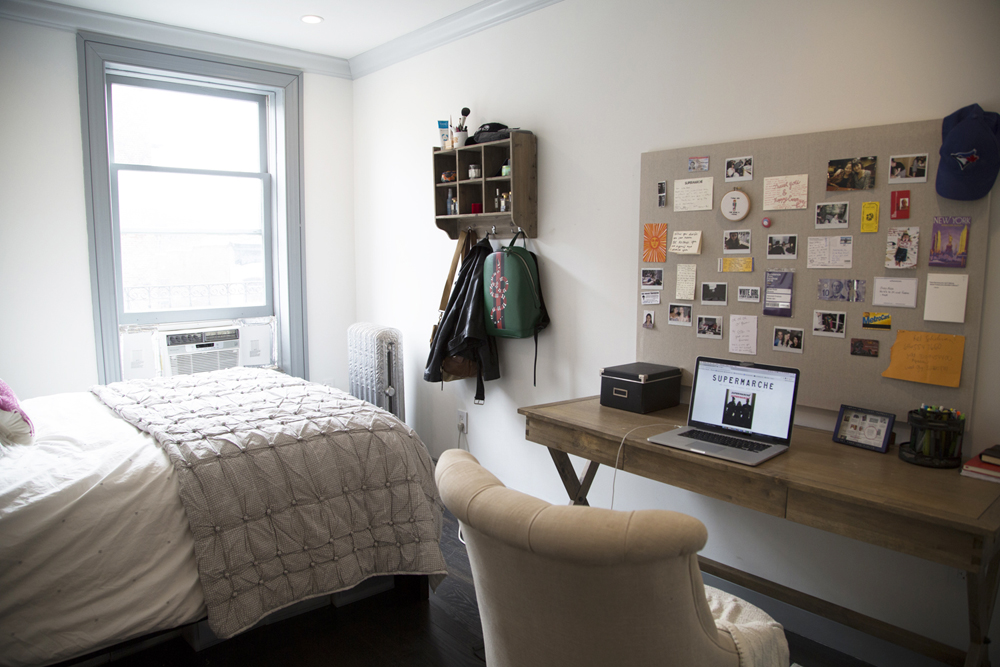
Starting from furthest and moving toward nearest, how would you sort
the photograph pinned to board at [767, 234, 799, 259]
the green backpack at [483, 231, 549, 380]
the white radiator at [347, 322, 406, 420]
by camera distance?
1. the white radiator at [347, 322, 406, 420]
2. the green backpack at [483, 231, 549, 380]
3. the photograph pinned to board at [767, 234, 799, 259]

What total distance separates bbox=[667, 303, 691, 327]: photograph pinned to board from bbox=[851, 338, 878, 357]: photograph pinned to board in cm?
60

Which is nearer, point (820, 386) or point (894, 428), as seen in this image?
point (894, 428)

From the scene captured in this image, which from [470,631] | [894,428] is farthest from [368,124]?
[894,428]

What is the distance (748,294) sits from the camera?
2.35m

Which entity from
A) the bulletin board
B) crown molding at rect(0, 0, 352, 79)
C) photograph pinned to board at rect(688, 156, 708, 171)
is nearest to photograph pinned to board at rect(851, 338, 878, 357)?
the bulletin board

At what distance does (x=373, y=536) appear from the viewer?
2312 mm

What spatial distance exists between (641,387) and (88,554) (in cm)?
180

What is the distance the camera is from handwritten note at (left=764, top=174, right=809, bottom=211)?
7.17 feet

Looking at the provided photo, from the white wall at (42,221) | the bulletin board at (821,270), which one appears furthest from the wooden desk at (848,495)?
the white wall at (42,221)

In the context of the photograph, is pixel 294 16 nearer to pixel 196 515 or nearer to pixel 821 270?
pixel 196 515

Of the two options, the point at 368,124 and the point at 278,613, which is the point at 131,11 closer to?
the point at 368,124

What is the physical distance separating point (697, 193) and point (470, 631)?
1.82 m

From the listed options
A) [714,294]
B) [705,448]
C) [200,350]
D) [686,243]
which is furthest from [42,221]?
[705,448]

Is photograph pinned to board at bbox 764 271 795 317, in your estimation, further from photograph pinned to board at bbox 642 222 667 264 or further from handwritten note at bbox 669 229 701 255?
photograph pinned to board at bbox 642 222 667 264
